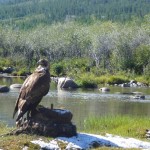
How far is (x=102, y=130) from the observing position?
23438mm

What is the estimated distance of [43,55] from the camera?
416ft

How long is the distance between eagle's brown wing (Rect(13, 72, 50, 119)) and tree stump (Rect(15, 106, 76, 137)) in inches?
15.0

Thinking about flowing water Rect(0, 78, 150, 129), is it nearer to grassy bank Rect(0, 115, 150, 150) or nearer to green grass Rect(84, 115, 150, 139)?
green grass Rect(84, 115, 150, 139)

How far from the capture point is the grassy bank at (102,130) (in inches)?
658

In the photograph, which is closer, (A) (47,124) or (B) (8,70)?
(A) (47,124)

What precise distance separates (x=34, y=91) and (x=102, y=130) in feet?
21.4

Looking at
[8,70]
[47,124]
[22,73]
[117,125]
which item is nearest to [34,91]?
[47,124]

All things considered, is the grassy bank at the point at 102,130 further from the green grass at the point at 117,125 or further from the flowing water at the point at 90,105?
the flowing water at the point at 90,105

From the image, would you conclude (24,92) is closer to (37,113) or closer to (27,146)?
(37,113)

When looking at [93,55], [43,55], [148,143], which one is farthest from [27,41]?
[148,143]

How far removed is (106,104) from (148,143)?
94.9ft

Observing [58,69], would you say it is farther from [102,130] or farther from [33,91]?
[33,91]

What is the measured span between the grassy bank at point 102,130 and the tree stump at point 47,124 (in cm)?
36

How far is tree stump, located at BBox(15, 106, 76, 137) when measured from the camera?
1795 centimetres
